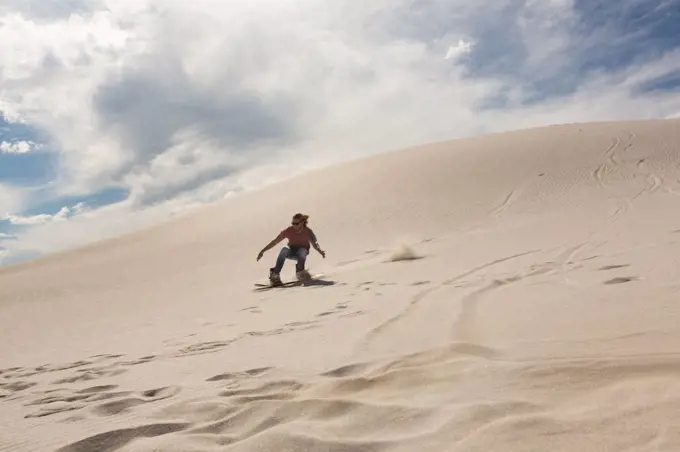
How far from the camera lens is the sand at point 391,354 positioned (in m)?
A: 1.80

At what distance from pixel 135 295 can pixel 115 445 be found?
28.9 feet

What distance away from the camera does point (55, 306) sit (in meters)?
10.4

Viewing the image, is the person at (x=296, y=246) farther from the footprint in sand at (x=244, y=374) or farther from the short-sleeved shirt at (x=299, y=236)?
the footprint in sand at (x=244, y=374)

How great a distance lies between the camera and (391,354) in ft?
9.41

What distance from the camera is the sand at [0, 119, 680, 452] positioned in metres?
1.80

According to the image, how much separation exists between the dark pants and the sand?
1.73 ft

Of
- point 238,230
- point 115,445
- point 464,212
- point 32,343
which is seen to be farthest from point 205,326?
point 238,230

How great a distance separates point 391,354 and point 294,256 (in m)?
5.13

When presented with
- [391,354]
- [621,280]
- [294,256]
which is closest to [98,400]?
[391,354]

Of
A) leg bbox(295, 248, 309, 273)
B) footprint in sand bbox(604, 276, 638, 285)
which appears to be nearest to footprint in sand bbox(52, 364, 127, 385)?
footprint in sand bbox(604, 276, 638, 285)

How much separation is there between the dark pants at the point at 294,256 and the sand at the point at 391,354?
528 millimetres

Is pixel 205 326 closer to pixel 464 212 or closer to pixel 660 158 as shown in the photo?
pixel 464 212

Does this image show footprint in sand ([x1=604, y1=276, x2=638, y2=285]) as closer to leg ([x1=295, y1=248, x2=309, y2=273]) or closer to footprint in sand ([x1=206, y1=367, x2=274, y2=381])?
footprint in sand ([x1=206, y1=367, x2=274, y2=381])

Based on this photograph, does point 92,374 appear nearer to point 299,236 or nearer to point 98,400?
point 98,400
